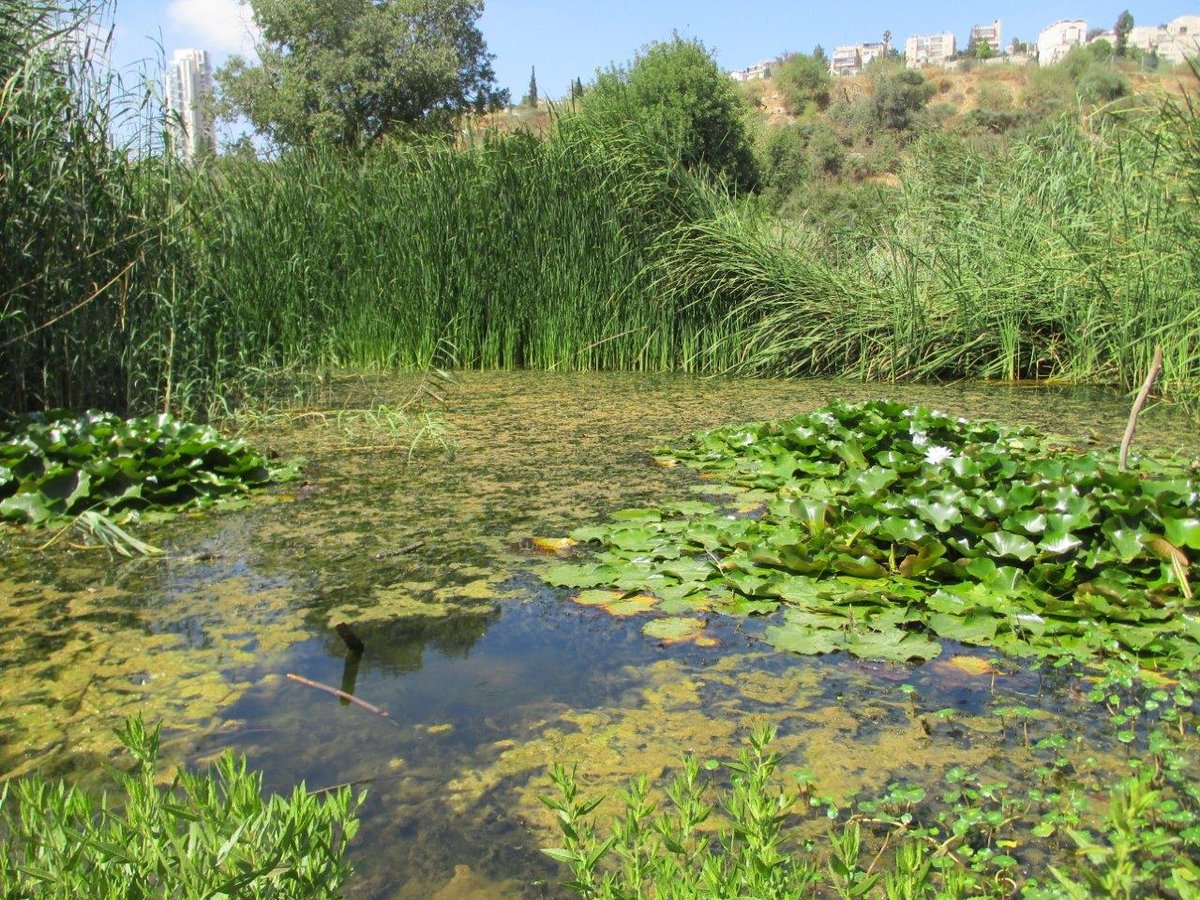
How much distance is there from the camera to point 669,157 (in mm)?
7258

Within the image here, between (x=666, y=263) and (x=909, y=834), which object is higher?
(x=666, y=263)

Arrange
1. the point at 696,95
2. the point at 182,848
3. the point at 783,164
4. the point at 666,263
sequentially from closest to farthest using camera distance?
the point at 182,848, the point at 666,263, the point at 696,95, the point at 783,164

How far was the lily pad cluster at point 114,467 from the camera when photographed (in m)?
3.04

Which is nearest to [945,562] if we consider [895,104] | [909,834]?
[909,834]

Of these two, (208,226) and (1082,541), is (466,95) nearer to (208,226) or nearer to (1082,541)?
(208,226)

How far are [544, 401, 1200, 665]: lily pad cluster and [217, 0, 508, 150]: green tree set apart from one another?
20.0 meters

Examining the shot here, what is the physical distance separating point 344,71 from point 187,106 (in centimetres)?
1769

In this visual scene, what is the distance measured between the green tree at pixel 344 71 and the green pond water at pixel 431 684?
19.9m

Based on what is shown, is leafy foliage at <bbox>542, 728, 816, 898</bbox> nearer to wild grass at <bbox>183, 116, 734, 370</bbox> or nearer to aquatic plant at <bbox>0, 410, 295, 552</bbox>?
aquatic plant at <bbox>0, 410, 295, 552</bbox>

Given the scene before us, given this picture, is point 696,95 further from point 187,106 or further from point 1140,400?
point 1140,400

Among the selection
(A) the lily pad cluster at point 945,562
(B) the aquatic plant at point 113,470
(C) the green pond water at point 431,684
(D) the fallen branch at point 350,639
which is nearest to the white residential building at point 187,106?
(B) the aquatic plant at point 113,470

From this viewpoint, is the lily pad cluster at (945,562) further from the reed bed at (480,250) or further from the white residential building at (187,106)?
the reed bed at (480,250)

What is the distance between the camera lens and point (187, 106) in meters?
5.32

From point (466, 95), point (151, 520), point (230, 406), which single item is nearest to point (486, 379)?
point (230, 406)
